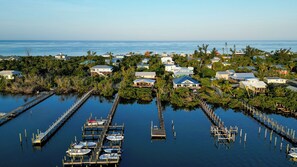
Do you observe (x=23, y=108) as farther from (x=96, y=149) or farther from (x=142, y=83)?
(x=142, y=83)

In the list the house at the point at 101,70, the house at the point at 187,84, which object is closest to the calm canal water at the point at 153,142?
the house at the point at 187,84

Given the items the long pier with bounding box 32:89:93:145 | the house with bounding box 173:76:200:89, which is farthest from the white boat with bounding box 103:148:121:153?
the house with bounding box 173:76:200:89

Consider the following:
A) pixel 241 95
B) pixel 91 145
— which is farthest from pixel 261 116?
pixel 91 145

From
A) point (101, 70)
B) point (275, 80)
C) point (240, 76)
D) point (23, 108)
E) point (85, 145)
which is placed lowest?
point (85, 145)

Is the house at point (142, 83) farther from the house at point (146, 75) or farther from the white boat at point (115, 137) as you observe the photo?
the white boat at point (115, 137)

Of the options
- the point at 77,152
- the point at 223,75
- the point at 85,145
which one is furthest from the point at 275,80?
the point at 77,152

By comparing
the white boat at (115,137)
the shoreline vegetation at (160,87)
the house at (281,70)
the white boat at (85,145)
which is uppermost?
the house at (281,70)
